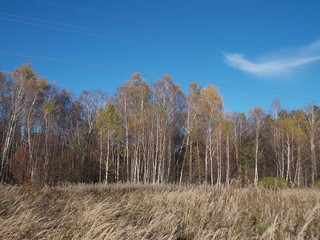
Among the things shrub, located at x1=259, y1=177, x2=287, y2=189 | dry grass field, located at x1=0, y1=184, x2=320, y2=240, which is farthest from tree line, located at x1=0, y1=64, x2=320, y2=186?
dry grass field, located at x1=0, y1=184, x2=320, y2=240

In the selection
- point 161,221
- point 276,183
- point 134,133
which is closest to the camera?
→ point 161,221

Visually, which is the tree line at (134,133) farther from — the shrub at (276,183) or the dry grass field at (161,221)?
the dry grass field at (161,221)

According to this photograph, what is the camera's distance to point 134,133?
2192cm

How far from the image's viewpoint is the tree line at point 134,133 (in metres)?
20.1

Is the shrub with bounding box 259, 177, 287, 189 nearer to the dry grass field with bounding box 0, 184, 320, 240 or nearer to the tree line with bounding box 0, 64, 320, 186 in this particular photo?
the dry grass field with bounding box 0, 184, 320, 240

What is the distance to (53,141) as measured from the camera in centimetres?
1909

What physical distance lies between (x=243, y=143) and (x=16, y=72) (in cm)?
3013

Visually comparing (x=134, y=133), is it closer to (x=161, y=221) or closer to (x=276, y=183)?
(x=276, y=183)

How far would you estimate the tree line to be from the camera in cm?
2007

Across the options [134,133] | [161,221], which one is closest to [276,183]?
[161,221]

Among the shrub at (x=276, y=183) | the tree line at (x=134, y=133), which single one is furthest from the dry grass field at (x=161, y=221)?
the tree line at (x=134, y=133)

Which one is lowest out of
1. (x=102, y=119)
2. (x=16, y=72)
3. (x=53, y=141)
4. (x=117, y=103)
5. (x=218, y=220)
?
(x=218, y=220)

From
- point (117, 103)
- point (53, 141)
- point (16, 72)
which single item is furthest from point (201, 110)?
point (16, 72)

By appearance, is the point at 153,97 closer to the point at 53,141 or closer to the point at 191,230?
the point at 53,141
